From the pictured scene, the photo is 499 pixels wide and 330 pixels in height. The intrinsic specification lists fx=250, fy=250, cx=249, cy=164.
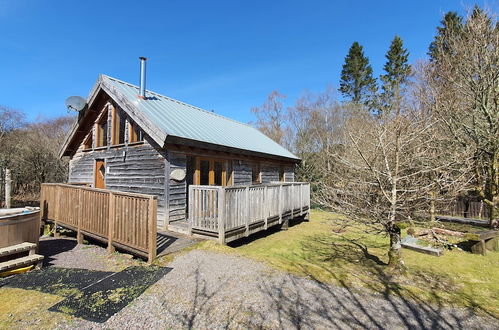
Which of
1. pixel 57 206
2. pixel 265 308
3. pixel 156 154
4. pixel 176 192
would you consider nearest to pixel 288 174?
pixel 176 192

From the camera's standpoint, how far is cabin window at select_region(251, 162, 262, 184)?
12.8 metres

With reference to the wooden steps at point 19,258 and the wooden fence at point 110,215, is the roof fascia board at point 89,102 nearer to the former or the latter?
the wooden fence at point 110,215

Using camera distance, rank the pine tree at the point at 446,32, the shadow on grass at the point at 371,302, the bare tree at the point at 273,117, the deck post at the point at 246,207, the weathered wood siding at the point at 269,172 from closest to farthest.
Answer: the shadow on grass at the point at 371,302 → the deck post at the point at 246,207 → the pine tree at the point at 446,32 → the weathered wood siding at the point at 269,172 → the bare tree at the point at 273,117

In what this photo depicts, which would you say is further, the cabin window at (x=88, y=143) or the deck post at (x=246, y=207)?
the cabin window at (x=88, y=143)

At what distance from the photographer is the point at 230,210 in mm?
7086

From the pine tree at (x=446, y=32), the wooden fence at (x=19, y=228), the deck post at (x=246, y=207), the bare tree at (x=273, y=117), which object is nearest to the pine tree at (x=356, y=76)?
the pine tree at (x=446, y=32)

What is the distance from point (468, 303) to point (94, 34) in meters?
17.5

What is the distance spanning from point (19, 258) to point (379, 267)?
26.6ft

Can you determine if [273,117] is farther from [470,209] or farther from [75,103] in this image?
[75,103]

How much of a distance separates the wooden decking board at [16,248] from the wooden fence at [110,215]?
4.84ft

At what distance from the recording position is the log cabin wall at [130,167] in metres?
8.61

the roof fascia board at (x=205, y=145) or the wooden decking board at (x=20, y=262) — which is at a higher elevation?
the roof fascia board at (x=205, y=145)

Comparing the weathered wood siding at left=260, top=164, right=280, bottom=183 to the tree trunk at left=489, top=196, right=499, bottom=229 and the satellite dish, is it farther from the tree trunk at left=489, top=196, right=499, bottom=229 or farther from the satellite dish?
the tree trunk at left=489, top=196, right=499, bottom=229

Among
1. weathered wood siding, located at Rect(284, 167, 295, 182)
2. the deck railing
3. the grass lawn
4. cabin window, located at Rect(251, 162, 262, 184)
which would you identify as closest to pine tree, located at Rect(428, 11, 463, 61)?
weathered wood siding, located at Rect(284, 167, 295, 182)
